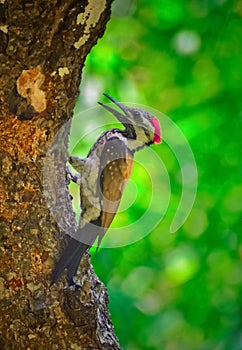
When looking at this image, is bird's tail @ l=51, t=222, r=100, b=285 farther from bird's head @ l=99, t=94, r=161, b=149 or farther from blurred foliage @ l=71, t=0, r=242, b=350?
blurred foliage @ l=71, t=0, r=242, b=350

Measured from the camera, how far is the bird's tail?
176cm

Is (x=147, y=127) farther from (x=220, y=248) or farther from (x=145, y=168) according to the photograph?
(x=220, y=248)

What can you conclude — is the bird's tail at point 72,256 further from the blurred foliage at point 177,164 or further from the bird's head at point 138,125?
the blurred foliage at point 177,164

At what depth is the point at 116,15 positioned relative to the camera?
2.80 metres

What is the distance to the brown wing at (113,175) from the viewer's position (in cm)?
218

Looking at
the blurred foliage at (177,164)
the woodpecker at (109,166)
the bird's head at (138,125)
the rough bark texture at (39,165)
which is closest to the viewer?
the rough bark texture at (39,165)

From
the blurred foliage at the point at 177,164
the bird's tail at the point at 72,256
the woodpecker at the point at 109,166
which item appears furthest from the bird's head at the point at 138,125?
the bird's tail at the point at 72,256

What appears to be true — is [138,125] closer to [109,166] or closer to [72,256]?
[109,166]

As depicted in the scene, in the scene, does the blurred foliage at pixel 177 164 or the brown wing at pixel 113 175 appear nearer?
the brown wing at pixel 113 175

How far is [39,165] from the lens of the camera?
175cm

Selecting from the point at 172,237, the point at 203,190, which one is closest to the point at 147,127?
the point at 203,190

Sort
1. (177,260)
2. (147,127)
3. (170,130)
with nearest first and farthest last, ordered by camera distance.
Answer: (147,127) < (170,130) < (177,260)

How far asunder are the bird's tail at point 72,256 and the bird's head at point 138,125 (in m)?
0.58

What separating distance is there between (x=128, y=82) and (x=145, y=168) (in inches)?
14.4
